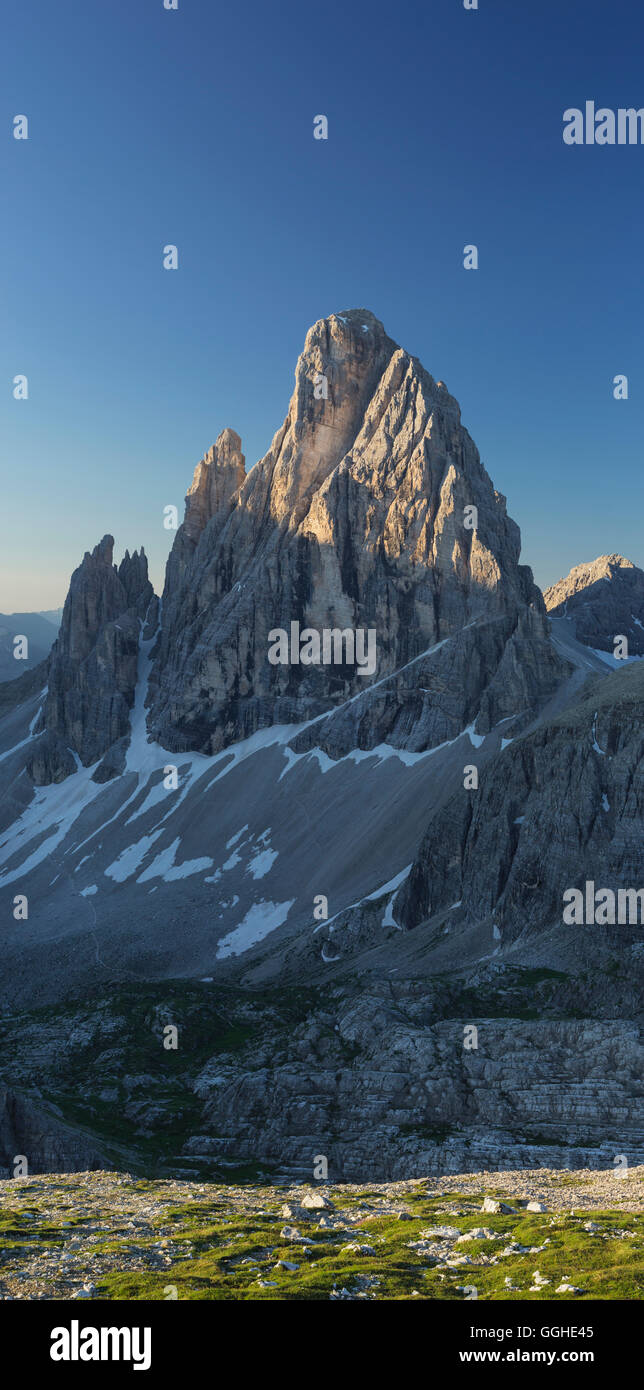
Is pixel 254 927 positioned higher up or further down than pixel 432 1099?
higher up

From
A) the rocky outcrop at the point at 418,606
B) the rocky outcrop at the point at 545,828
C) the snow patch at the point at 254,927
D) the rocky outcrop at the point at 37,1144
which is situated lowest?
the rocky outcrop at the point at 37,1144

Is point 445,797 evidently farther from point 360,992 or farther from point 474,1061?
point 474,1061

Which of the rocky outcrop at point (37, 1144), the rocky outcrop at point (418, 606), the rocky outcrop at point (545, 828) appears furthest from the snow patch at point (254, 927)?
the rocky outcrop at point (37, 1144)

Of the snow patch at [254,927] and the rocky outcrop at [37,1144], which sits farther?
the snow patch at [254,927]

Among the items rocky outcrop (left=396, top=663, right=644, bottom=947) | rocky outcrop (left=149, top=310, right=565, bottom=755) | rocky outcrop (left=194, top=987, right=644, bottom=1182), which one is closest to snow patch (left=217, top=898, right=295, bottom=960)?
rocky outcrop (left=396, top=663, right=644, bottom=947)

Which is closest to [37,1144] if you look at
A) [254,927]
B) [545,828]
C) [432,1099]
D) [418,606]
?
[432,1099]

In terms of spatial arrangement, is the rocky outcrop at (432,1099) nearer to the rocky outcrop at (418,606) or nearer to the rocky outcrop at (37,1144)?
the rocky outcrop at (37,1144)

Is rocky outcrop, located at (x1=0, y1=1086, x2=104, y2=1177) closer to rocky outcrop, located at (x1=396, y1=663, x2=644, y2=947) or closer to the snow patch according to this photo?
rocky outcrop, located at (x1=396, y1=663, x2=644, y2=947)

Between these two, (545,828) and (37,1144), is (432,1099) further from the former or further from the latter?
(545,828)
